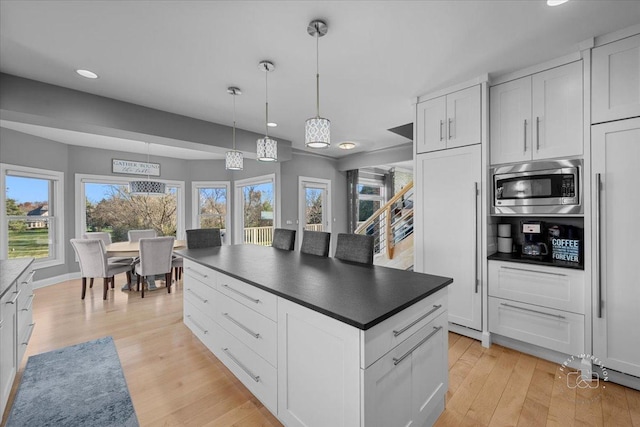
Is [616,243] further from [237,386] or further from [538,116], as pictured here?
[237,386]

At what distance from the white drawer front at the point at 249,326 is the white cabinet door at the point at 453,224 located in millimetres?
2008

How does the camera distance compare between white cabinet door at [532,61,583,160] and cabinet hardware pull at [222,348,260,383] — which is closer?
cabinet hardware pull at [222,348,260,383]

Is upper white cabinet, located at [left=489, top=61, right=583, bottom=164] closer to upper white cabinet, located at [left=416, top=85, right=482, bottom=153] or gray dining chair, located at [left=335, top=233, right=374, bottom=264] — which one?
upper white cabinet, located at [left=416, top=85, right=482, bottom=153]

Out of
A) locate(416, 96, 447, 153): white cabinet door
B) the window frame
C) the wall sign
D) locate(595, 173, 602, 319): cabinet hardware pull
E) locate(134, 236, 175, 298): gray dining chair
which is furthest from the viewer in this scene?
the window frame

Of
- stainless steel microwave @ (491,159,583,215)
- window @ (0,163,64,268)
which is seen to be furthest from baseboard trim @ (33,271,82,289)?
stainless steel microwave @ (491,159,583,215)

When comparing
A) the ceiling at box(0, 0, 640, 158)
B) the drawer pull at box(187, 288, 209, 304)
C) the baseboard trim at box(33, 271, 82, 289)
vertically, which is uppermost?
the ceiling at box(0, 0, 640, 158)

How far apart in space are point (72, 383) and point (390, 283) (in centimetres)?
244

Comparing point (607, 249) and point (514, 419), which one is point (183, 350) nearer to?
point (514, 419)

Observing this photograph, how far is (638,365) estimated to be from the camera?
1.92 meters

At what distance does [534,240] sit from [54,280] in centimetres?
712

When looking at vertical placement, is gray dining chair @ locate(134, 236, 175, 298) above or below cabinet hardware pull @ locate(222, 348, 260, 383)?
above

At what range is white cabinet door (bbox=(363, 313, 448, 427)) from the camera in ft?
3.86

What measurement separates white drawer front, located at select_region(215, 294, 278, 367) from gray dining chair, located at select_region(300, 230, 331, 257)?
992 mm

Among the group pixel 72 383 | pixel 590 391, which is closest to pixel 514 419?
pixel 590 391
